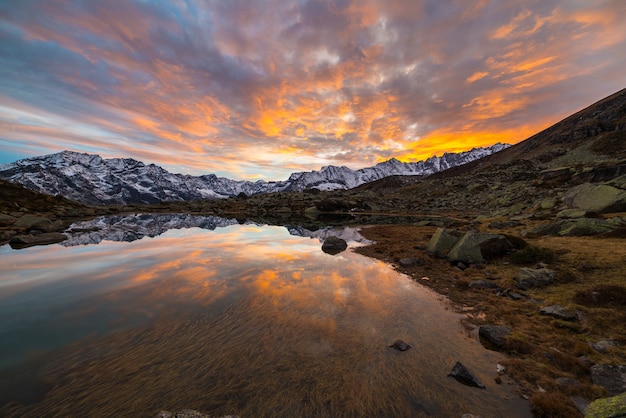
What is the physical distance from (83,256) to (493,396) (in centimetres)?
3332

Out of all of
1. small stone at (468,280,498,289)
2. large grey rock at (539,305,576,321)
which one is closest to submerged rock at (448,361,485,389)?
large grey rock at (539,305,576,321)

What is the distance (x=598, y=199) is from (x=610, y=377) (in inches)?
1354

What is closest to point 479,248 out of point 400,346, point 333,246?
point 333,246

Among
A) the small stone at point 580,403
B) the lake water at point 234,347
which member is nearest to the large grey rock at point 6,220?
the lake water at point 234,347

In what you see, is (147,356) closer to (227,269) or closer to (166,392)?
(166,392)

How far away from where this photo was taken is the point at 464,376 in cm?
836

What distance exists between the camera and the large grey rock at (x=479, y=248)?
69.8 feet

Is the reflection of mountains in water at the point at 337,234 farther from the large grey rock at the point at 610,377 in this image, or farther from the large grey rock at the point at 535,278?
the large grey rock at the point at 610,377

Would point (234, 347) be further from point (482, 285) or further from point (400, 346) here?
point (482, 285)

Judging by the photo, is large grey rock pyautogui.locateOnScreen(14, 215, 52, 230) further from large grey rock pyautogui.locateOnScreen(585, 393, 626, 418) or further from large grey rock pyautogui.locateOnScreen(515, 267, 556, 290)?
large grey rock pyautogui.locateOnScreen(515, 267, 556, 290)

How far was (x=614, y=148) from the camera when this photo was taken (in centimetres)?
9675

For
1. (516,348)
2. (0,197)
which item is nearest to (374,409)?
(516,348)

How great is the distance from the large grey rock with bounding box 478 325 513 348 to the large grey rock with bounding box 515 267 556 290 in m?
6.49

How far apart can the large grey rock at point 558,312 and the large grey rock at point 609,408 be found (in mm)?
7201
